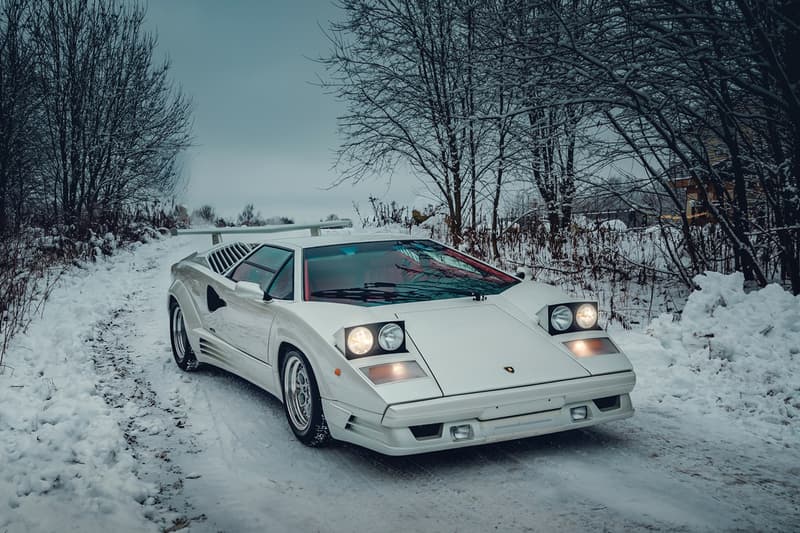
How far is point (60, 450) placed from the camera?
3.78m

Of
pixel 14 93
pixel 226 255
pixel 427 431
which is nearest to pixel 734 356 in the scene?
pixel 427 431

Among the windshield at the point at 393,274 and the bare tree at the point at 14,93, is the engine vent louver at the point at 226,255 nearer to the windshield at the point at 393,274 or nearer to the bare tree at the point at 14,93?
the windshield at the point at 393,274

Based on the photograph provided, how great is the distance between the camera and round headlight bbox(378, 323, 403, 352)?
3691mm

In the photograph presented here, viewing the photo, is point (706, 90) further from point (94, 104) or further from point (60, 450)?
point (94, 104)

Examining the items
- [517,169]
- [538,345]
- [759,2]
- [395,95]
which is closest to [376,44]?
A: [395,95]

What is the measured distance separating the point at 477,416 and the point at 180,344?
12.7 ft

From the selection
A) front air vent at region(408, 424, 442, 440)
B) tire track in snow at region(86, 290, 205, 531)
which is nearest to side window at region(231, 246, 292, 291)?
tire track in snow at region(86, 290, 205, 531)

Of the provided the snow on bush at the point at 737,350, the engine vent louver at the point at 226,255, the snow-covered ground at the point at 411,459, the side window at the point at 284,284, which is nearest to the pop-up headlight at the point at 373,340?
the snow-covered ground at the point at 411,459

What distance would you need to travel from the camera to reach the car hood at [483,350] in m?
3.58

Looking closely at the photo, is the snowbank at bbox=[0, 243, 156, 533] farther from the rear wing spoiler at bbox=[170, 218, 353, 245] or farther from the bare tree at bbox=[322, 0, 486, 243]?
the bare tree at bbox=[322, 0, 486, 243]

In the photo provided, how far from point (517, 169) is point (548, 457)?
28.4 feet

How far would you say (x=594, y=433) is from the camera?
165 inches

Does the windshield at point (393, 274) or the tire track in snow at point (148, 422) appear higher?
the windshield at point (393, 274)

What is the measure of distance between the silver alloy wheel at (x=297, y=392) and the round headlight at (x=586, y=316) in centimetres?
171
